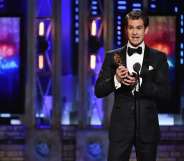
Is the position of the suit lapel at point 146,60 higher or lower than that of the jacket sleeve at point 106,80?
higher

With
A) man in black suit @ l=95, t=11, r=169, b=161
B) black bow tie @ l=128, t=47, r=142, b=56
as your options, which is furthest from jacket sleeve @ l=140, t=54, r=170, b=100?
black bow tie @ l=128, t=47, r=142, b=56

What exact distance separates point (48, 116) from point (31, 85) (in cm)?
44

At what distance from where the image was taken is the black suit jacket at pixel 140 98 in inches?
130

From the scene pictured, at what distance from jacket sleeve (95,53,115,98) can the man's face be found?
7.9 inches

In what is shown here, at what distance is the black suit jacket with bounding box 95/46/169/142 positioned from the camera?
10.8ft

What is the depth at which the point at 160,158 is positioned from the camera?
7.04 meters

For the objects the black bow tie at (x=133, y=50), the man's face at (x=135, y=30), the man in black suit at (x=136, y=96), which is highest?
the man's face at (x=135, y=30)

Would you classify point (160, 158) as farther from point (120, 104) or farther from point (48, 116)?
point (120, 104)

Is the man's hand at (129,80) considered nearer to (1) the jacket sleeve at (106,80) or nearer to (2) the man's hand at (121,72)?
(2) the man's hand at (121,72)

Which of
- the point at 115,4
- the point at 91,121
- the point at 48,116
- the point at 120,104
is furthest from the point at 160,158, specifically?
the point at 120,104

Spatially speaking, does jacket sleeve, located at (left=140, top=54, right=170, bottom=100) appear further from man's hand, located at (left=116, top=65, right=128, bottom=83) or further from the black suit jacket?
man's hand, located at (left=116, top=65, right=128, bottom=83)

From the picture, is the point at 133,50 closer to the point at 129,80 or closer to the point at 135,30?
the point at 135,30

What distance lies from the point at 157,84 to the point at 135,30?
13.5 inches

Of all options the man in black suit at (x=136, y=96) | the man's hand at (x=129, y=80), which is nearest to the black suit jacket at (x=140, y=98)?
the man in black suit at (x=136, y=96)
